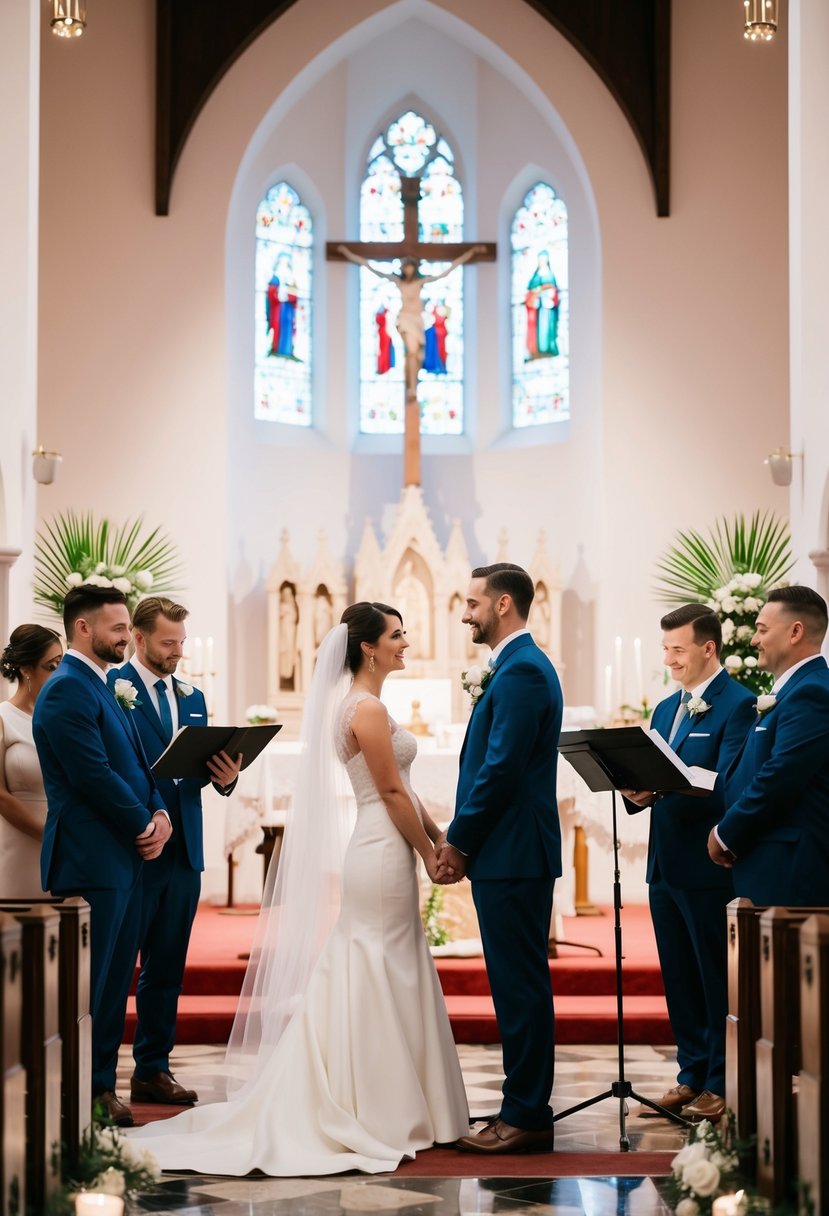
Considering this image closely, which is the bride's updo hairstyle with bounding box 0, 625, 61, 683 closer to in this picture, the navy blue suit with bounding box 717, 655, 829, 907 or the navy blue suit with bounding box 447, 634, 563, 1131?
the navy blue suit with bounding box 447, 634, 563, 1131

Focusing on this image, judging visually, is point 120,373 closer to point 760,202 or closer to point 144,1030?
point 760,202

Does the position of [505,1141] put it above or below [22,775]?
below

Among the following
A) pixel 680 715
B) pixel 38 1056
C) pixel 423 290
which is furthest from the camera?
pixel 423 290

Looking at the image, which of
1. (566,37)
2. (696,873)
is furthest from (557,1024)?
(566,37)

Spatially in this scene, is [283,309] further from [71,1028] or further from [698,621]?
[71,1028]

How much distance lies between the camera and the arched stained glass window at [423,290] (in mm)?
Result: 13258

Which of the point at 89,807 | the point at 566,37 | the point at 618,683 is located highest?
the point at 566,37

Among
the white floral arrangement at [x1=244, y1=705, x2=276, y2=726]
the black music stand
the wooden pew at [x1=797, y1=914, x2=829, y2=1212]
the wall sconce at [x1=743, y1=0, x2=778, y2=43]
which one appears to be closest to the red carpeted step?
the black music stand

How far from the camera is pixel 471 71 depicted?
43.2 feet

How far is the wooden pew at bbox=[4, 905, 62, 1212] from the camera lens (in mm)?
3422

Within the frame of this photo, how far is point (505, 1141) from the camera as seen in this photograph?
470 centimetres

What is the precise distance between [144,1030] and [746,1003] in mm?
2614

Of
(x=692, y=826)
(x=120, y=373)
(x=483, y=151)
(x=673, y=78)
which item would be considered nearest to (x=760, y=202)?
(x=673, y=78)

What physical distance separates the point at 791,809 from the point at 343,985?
1542mm
